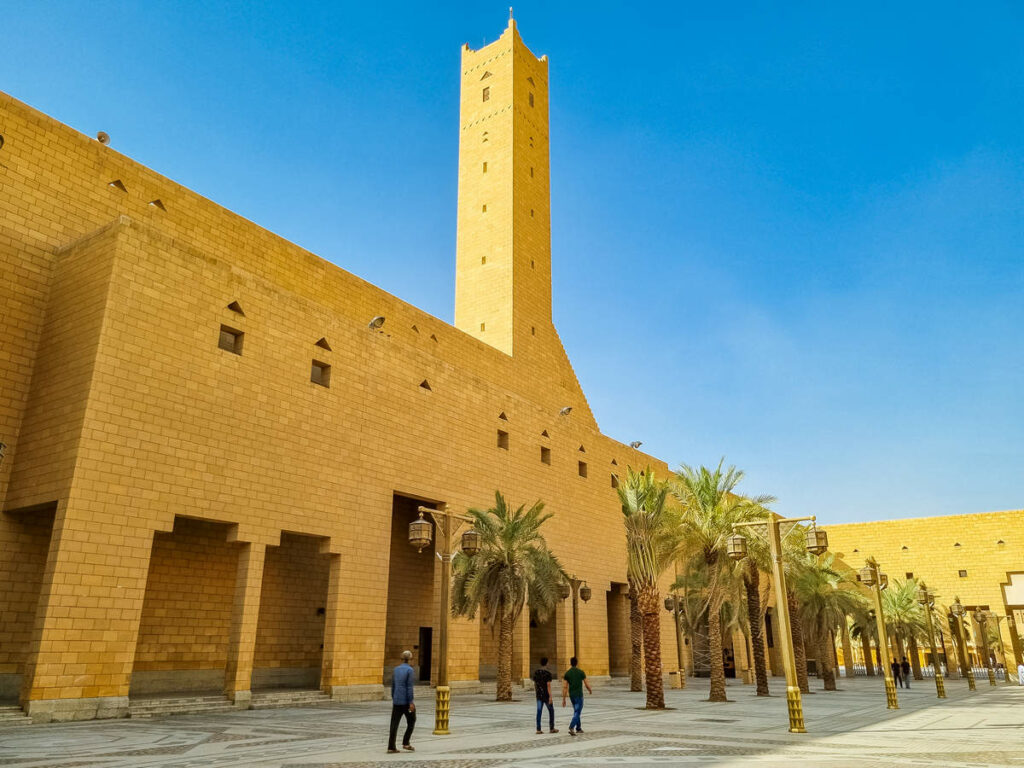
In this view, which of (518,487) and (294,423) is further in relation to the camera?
(518,487)

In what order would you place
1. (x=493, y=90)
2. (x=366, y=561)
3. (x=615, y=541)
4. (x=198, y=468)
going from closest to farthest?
1. (x=198, y=468)
2. (x=366, y=561)
3. (x=615, y=541)
4. (x=493, y=90)

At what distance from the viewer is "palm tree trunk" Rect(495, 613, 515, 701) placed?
2072 centimetres

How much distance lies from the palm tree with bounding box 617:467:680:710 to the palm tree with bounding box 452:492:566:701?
2788mm

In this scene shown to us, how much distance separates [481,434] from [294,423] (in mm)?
9015

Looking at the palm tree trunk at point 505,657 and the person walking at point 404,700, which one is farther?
the palm tree trunk at point 505,657

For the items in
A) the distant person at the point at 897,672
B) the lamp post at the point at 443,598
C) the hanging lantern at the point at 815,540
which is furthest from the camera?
the distant person at the point at 897,672

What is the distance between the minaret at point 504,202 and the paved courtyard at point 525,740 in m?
21.2

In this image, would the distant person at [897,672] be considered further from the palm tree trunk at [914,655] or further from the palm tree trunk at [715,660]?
the palm tree trunk at [715,660]

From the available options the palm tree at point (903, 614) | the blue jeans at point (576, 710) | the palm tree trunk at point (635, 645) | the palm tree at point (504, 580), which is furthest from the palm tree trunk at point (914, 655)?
the blue jeans at point (576, 710)

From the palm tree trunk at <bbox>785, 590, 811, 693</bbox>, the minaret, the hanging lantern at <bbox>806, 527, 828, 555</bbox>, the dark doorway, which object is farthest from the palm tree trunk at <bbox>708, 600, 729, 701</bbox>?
the minaret

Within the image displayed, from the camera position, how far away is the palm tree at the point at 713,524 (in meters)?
21.7

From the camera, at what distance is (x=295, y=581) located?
23703 mm

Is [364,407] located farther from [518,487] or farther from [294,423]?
[518,487]

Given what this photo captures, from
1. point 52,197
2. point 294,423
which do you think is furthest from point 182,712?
point 52,197
